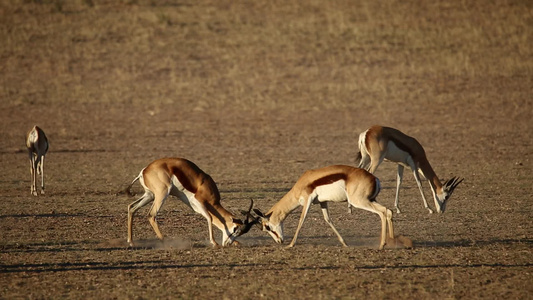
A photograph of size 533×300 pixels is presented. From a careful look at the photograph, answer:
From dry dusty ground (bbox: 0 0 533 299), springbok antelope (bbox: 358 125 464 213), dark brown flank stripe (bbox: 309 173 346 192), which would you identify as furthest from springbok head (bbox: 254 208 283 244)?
springbok antelope (bbox: 358 125 464 213)

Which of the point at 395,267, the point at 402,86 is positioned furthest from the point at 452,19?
the point at 395,267

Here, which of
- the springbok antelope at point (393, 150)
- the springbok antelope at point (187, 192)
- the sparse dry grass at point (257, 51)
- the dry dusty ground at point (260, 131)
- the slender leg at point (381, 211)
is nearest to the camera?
the dry dusty ground at point (260, 131)

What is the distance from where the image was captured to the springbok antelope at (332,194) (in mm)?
10633

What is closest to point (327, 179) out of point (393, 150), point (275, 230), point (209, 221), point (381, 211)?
point (381, 211)

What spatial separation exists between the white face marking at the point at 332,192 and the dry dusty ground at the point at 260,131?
0.69m

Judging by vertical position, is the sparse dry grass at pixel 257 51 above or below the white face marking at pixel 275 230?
above

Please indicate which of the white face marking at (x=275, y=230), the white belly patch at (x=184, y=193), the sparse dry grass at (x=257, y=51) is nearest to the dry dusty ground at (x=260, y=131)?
the sparse dry grass at (x=257, y=51)

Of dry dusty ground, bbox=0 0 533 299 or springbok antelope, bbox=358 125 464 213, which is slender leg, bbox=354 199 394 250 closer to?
dry dusty ground, bbox=0 0 533 299

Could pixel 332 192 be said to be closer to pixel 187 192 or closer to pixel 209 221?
pixel 209 221

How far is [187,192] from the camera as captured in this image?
37.0 feet

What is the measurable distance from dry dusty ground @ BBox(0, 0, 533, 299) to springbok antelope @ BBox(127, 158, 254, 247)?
0.39 m

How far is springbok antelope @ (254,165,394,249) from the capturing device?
10633 mm

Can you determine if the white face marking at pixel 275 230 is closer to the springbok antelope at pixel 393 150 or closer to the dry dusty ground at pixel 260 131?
the dry dusty ground at pixel 260 131

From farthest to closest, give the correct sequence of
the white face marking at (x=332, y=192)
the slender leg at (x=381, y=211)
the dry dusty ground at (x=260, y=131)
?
the white face marking at (x=332, y=192), the slender leg at (x=381, y=211), the dry dusty ground at (x=260, y=131)
